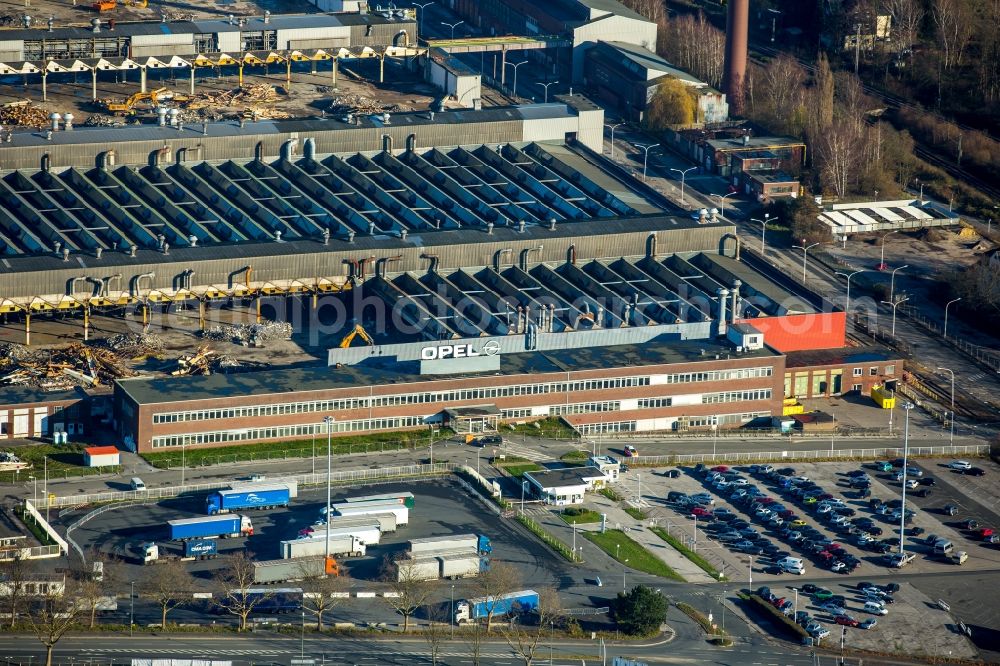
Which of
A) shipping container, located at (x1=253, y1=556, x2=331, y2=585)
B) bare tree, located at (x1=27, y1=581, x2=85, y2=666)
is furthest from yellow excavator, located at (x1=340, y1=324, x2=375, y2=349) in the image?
bare tree, located at (x1=27, y1=581, x2=85, y2=666)

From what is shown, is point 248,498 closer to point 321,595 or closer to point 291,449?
point 291,449

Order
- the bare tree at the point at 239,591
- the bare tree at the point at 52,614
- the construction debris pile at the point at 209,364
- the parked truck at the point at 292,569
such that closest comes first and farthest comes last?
the bare tree at the point at 52,614 → the bare tree at the point at 239,591 → the parked truck at the point at 292,569 → the construction debris pile at the point at 209,364

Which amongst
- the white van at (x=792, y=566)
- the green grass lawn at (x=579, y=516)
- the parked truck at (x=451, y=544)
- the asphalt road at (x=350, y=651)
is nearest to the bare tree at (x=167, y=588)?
the asphalt road at (x=350, y=651)

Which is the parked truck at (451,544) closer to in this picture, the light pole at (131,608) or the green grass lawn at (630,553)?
the green grass lawn at (630,553)

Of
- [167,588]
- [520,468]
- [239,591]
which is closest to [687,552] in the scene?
[520,468]

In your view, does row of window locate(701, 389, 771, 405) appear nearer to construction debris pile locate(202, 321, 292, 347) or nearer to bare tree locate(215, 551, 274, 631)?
construction debris pile locate(202, 321, 292, 347)

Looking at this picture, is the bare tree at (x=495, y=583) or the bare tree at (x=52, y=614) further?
the bare tree at (x=495, y=583)
